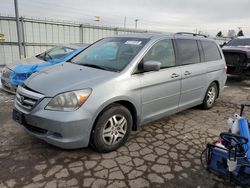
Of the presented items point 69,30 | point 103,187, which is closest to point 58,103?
point 103,187

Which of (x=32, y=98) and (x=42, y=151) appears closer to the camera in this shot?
(x=32, y=98)

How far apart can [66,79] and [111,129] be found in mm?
900

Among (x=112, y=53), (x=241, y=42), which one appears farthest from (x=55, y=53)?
(x=241, y=42)

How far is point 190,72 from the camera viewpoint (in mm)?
4184

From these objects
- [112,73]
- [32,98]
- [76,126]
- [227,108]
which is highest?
[112,73]

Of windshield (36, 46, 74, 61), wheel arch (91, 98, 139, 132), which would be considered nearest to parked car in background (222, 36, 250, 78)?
windshield (36, 46, 74, 61)

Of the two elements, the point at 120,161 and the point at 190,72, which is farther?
the point at 190,72

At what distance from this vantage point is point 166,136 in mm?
3750

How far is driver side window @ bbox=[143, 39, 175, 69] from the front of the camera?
11.6 ft

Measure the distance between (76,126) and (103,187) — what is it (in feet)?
2.48

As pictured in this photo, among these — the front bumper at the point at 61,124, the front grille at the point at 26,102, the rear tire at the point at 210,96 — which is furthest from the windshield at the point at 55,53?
the rear tire at the point at 210,96

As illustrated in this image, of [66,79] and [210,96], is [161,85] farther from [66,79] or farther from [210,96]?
[210,96]

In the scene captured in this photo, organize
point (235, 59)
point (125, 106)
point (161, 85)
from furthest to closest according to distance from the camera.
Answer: point (235, 59), point (161, 85), point (125, 106)

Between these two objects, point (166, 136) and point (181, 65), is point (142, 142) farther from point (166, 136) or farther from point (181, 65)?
point (181, 65)
